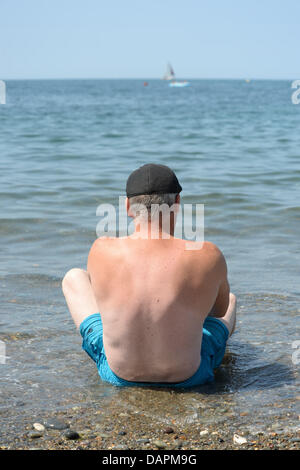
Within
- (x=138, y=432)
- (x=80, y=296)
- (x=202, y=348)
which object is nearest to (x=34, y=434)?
(x=138, y=432)

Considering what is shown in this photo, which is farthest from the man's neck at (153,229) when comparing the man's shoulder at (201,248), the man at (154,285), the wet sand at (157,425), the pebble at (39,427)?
the pebble at (39,427)

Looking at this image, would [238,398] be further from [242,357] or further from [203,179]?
[203,179]

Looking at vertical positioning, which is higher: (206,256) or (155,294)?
(206,256)

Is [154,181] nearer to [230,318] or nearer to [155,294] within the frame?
[155,294]

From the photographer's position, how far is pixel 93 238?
6.52 meters

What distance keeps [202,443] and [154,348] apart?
0.52m

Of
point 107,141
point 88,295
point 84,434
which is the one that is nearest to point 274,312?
point 88,295

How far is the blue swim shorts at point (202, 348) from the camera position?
3.22 meters

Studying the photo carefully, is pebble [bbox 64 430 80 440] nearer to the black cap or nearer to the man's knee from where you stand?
the man's knee

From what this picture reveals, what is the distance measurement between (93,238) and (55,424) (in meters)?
3.77

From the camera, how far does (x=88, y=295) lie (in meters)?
3.34

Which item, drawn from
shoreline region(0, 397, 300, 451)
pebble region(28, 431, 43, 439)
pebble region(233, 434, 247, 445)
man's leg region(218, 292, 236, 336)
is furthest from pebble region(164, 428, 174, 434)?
man's leg region(218, 292, 236, 336)

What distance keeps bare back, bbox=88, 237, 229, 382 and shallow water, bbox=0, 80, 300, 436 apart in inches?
13.2

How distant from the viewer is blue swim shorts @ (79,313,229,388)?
3217 mm
